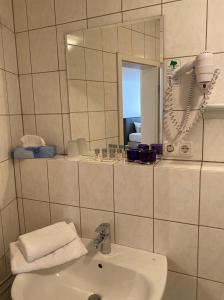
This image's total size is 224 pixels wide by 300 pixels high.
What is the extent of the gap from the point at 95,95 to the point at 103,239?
0.75m

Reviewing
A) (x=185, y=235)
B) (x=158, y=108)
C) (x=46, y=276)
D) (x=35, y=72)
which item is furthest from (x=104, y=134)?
(x=46, y=276)

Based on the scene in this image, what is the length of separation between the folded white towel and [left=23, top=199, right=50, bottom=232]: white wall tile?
21 cm

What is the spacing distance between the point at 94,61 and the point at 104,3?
275 mm

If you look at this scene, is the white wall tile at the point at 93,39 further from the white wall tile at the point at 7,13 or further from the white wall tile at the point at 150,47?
the white wall tile at the point at 7,13

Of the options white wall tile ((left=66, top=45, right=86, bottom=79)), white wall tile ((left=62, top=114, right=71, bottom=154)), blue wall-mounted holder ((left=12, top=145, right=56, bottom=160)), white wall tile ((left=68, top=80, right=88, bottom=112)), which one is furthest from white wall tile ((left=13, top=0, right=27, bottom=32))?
blue wall-mounted holder ((left=12, top=145, right=56, bottom=160))

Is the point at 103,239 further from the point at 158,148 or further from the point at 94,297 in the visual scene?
the point at 158,148

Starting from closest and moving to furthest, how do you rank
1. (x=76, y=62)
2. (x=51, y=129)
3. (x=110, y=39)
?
(x=110, y=39) → (x=76, y=62) → (x=51, y=129)

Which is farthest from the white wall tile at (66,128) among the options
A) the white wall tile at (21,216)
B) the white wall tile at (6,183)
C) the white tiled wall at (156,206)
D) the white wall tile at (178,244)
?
the white wall tile at (178,244)

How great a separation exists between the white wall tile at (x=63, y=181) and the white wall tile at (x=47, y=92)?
0.32 meters

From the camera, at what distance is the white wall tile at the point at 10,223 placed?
136 centimetres

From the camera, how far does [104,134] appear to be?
4.43 ft

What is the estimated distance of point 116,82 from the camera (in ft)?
4.15

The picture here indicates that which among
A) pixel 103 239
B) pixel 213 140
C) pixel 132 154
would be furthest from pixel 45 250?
pixel 213 140

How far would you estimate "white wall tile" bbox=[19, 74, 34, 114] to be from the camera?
1448 mm
